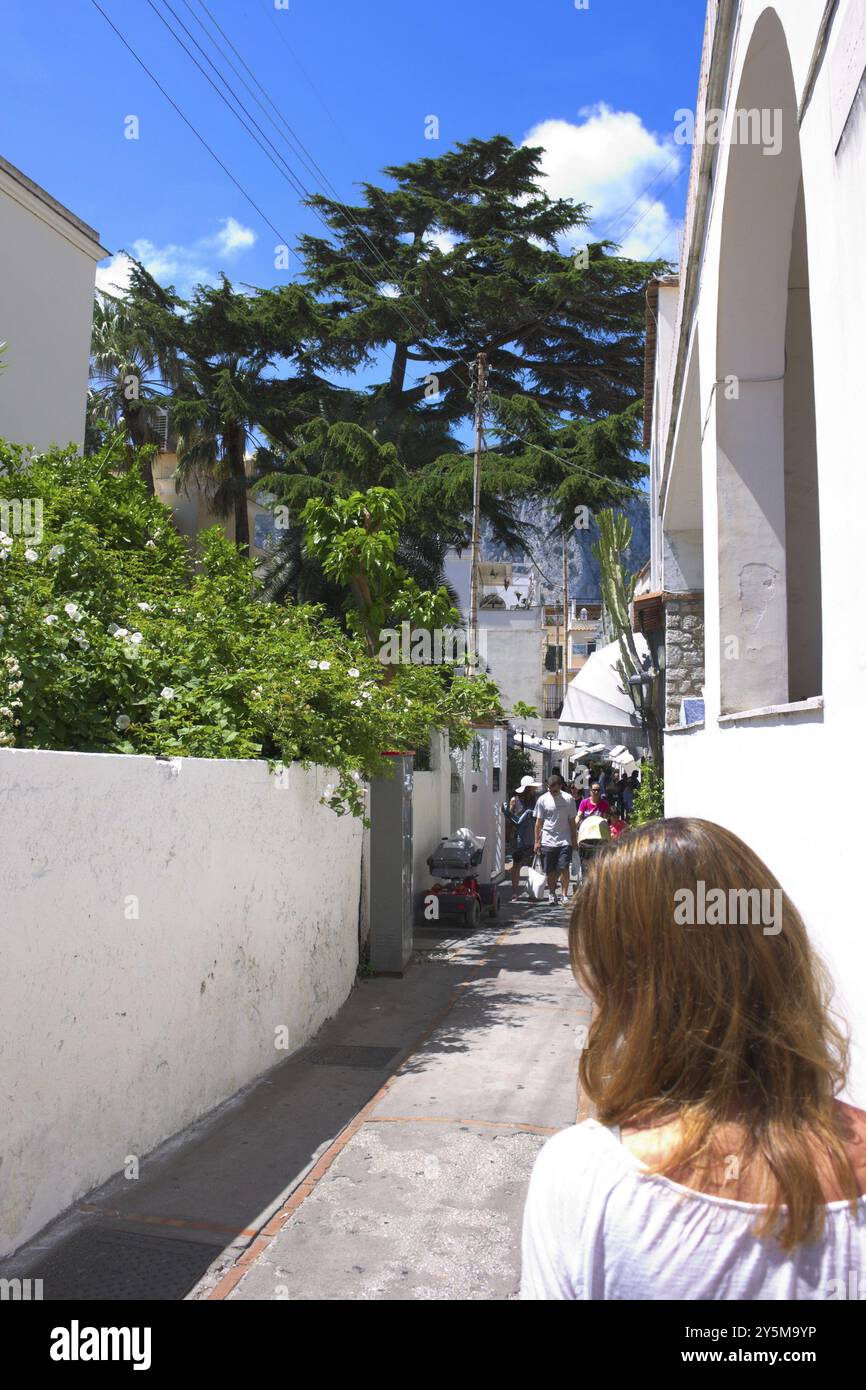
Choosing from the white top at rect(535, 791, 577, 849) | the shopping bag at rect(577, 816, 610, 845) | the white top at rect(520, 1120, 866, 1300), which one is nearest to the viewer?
the white top at rect(520, 1120, 866, 1300)

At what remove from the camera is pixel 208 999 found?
5402mm

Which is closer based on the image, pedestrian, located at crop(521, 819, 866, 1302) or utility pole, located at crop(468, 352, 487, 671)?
pedestrian, located at crop(521, 819, 866, 1302)

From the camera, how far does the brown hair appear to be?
1254mm

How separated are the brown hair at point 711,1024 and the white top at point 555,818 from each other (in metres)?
12.2

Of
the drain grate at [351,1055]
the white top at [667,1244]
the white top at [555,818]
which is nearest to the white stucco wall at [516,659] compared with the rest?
the white top at [555,818]

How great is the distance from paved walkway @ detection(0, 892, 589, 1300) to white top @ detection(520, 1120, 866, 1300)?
2787 mm

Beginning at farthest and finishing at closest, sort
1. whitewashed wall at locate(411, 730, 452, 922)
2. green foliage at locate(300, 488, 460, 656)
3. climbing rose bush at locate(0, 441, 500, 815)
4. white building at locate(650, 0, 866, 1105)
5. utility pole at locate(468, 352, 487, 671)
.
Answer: utility pole at locate(468, 352, 487, 671) < whitewashed wall at locate(411, 730, 452, 922) < green foliage at locate(300, 488, 460, 656) < climbing rose bush at locate(0, 441, 500, 815) < white building at locate(650, 0, 866, 1105)

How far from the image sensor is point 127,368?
27.5m

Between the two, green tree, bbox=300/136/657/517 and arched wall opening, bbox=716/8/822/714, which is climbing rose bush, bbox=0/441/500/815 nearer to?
arched wall opening, bbox=716/8/822/714

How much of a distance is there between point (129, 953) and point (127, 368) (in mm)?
25867

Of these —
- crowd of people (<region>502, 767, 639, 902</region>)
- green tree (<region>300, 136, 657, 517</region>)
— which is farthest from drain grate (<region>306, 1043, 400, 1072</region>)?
green tree (<region>300, 136, 657, 517</region>)

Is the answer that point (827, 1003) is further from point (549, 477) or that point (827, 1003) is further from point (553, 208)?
point (553, 208)

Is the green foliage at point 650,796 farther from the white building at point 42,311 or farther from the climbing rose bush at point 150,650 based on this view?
the white building at point 42,311

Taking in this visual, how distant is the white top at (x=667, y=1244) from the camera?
4.03 feet
